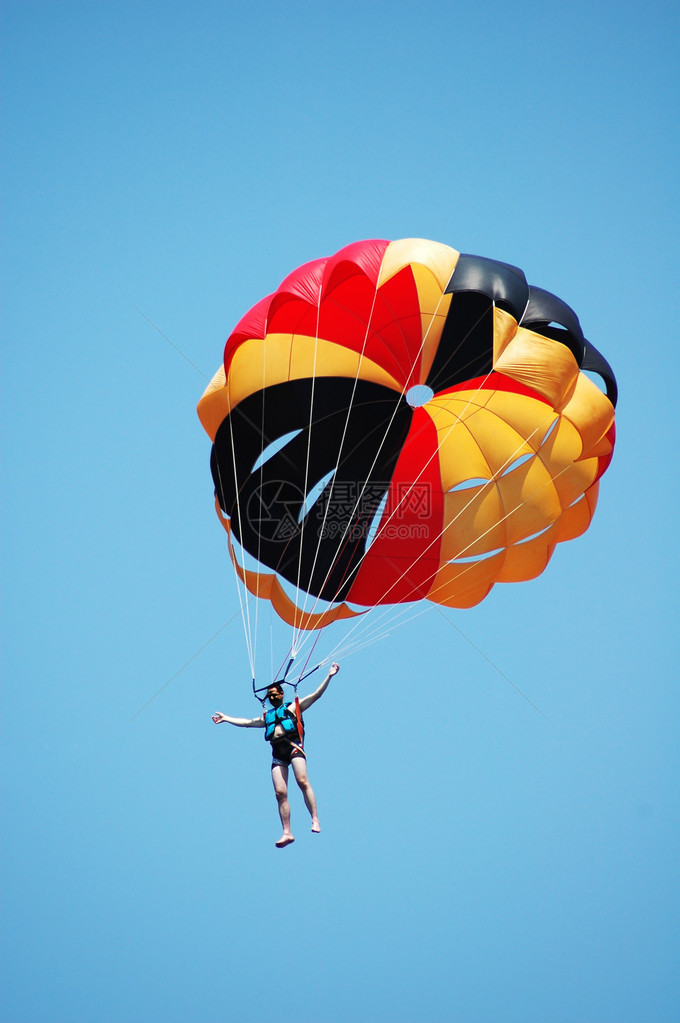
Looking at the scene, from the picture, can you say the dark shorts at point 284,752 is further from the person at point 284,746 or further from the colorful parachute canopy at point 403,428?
the colorful parachute canopy at point 403,428

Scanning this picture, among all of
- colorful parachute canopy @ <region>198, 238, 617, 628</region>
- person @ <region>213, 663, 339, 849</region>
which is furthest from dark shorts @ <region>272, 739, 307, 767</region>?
colorful parachute canopy @ <region>198, 238, 617, 628</region>

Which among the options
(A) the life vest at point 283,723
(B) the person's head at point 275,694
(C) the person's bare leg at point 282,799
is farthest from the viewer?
(B) the person's head at point 275,694

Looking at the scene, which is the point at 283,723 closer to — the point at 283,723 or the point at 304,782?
the point at 283,723

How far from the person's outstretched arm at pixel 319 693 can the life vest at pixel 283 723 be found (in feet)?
0.68

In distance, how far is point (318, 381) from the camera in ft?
36.4

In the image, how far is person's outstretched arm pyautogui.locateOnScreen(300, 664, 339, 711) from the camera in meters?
9.75

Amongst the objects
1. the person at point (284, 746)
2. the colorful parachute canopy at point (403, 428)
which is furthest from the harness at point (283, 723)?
the colorful parachute canopy at point (403, 428)

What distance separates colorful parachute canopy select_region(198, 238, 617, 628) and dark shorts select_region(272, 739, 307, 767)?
2.05 m

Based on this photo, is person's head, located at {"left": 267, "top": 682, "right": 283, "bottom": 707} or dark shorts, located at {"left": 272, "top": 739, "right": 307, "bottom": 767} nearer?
dark shorts, located at {"left": 272, "top": 739, "right": 307, "bottom": 767}

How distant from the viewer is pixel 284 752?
9.42m

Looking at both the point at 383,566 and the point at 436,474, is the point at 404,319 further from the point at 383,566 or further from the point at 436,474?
the point at 383,566

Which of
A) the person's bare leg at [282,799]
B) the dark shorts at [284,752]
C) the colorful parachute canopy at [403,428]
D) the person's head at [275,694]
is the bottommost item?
the person's bare leg at [282,799]

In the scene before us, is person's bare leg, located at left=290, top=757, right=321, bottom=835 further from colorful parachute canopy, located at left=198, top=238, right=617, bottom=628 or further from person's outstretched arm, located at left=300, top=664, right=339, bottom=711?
colorful parachute canopy, located at left=198, top=238, right=617, bottom=628

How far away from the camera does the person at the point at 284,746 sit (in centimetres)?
929
